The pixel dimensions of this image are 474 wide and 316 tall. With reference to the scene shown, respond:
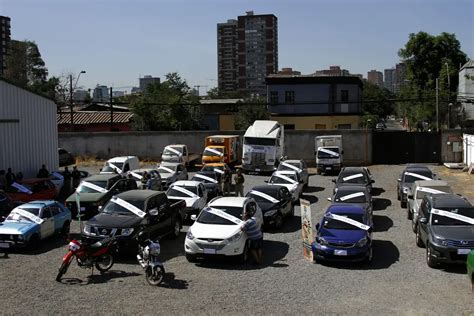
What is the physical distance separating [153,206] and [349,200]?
719cm

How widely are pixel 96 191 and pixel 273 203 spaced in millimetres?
7483

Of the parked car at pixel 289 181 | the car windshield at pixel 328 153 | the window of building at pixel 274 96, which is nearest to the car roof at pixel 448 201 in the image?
the parked car at pixel 289 181

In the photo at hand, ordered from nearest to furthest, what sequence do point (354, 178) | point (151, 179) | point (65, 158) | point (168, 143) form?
point (151, 179) < point (354, 178) < point (65, 158) < point (168, 143)

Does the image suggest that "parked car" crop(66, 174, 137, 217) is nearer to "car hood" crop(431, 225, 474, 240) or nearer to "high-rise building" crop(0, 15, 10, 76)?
"car hood" crop(431, 225, 474, 240)

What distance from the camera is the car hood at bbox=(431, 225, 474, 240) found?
47.7ft

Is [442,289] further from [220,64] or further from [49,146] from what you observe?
[220,64]

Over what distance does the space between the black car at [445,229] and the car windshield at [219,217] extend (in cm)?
524

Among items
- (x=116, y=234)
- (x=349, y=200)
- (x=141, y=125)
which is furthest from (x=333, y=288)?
(x=141, y=125)

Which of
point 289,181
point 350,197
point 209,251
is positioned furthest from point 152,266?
point 289,181

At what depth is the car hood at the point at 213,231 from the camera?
597 inches

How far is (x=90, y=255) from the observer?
46.1 ft

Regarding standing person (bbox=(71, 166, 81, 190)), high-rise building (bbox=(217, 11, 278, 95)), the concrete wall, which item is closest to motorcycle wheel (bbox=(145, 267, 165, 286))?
standing person (bbox=(71, 166, 81, 190))

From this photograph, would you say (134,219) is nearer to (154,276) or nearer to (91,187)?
(154,276)

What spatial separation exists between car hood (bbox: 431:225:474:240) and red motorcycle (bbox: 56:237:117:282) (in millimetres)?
8366
